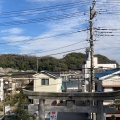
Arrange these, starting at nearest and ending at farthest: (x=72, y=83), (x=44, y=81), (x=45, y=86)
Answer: (x=45, y=86)
(x=44, y=81)
(x=72, y=83)

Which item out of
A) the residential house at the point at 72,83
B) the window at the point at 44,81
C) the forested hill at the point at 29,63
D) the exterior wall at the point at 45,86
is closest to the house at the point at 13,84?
the exterior wall at the point at 45,86

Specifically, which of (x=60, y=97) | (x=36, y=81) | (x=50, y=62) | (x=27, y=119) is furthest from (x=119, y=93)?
(x=50, y=62)

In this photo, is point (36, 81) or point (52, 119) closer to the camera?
point (52, 119)

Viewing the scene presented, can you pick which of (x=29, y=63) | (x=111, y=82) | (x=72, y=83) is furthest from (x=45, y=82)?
(x=29, y=63)

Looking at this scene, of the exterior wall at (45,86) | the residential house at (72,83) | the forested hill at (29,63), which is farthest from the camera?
the forested hill at (29,63)

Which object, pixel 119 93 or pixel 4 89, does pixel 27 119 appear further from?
pixel 4 89

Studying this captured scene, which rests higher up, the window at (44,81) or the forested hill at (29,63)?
the forested hill at (29,63)

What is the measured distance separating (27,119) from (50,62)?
76079 millimetres

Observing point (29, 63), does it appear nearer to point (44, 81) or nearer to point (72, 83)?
point (72, 83)

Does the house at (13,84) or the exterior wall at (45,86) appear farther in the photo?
the house at (13,84)

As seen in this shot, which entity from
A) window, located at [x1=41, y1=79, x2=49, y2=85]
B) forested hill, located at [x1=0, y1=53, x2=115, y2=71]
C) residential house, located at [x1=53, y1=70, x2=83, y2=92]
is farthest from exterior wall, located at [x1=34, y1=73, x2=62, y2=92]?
forested hill, located at [x1=0, y1=53, x2=115, y2=71]

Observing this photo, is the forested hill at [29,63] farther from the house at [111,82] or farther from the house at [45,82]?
the house at [111,82]

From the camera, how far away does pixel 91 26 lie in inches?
837

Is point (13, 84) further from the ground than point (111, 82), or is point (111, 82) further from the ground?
point (111, 82)
